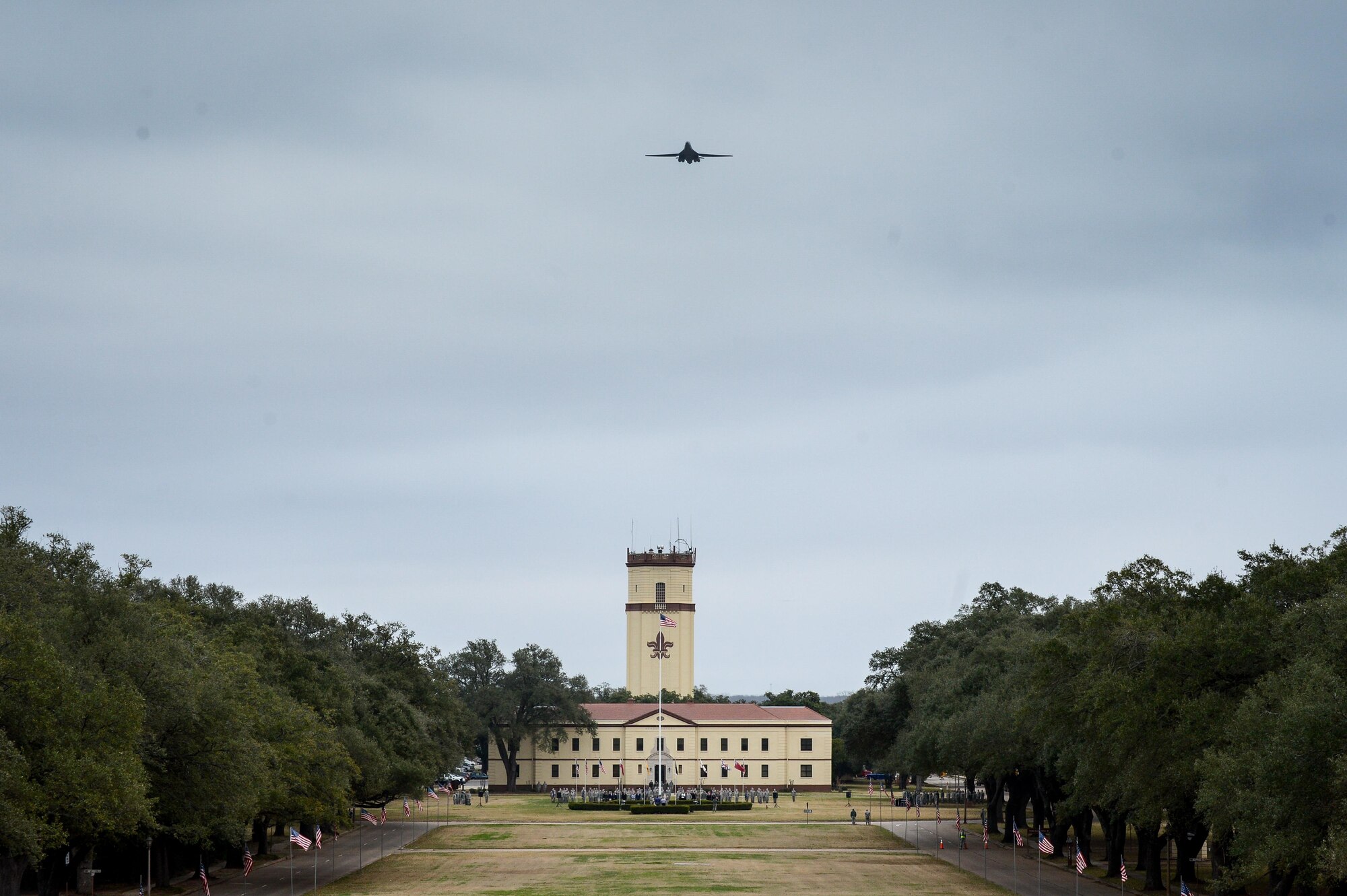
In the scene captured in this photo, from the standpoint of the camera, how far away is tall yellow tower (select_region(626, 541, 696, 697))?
137 meters

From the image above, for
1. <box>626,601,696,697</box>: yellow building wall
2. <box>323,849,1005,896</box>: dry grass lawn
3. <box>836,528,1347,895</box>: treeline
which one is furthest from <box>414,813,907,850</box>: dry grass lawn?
<box>626,601,696,697</box>: yellow building wall

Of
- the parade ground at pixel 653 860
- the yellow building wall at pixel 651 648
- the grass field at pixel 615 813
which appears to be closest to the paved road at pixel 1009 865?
the parade ground at pixel 653 860

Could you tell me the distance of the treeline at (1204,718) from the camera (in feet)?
89.8

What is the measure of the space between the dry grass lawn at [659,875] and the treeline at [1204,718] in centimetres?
604

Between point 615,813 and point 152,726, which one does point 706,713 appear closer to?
point 615,813

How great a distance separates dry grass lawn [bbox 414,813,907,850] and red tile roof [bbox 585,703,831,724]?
127ft

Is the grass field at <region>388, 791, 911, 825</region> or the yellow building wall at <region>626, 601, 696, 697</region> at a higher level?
the yellow building wall at <region>626, 601, 696, 697</region>

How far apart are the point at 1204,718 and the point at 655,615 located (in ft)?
342

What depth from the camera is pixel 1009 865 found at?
195 feet

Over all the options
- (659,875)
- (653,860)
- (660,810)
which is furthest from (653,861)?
(660,810)

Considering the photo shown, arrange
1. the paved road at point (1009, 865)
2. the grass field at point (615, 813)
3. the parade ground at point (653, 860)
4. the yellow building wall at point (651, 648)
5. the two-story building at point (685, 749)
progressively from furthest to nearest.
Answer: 1. the yellow building wall at point (651, 648)
2. the two-story building at point (685, 749)
3. the grass field at point (615, 813)
4. the paved road at point (1009, 865)
5. the parade ground at point (653, 860)

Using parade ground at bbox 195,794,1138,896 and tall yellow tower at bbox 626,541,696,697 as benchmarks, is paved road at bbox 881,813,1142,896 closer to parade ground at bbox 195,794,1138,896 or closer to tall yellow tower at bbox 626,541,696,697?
parade ground at bbox 195,794,1138,896

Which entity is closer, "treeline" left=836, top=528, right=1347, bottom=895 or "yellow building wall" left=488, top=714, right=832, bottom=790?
"treeline" left=836, top=528, right=1347, bottom=895

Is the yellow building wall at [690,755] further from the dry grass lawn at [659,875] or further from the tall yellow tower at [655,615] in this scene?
the dry grass lawn at [659,875]
